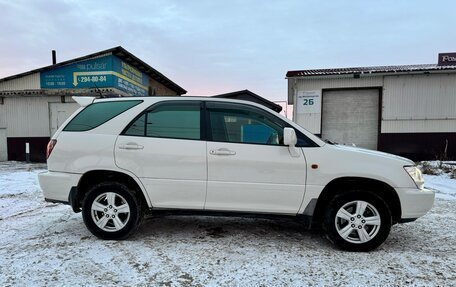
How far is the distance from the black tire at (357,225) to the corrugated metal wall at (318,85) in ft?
37.5

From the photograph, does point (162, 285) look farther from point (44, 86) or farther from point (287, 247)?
point (44, 86)

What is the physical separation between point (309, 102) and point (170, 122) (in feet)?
39.0

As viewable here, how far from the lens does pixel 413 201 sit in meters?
3.73

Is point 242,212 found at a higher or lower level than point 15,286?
higher

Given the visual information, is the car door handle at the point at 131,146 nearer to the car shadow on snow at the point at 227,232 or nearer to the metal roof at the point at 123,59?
the car shadow on snow at the point at 227,232

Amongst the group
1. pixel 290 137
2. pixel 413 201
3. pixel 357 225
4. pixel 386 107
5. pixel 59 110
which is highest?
pixel 386 107

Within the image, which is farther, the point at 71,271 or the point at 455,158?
the point at 455,158

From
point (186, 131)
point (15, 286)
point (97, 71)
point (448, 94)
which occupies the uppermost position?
point (97, 71)

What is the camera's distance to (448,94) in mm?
14023

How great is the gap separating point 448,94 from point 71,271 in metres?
15.9

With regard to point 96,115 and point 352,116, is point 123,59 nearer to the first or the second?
point 352,116

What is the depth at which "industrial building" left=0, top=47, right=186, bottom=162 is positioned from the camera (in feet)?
48.2

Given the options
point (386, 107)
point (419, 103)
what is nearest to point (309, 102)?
point (386, 107)

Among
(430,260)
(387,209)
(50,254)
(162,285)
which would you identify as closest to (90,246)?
(50,254)
